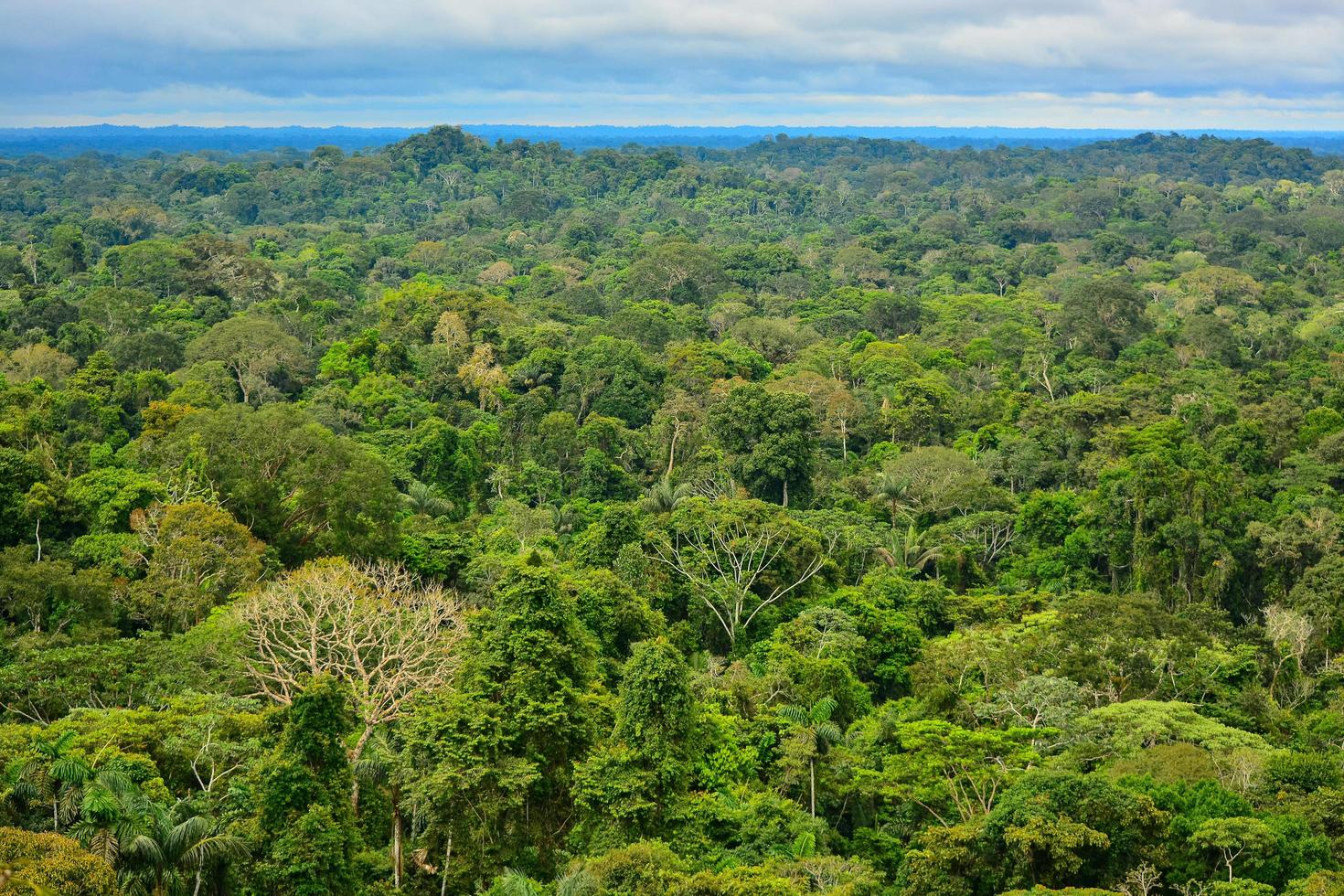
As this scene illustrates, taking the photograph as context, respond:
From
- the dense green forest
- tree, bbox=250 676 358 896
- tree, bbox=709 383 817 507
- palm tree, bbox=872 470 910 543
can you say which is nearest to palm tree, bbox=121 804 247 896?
the dense green forest

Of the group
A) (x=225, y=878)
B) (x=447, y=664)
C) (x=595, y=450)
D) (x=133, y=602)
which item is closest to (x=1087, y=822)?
(x=447, y=664)

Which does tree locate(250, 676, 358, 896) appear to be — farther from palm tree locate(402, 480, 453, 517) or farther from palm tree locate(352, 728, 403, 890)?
palm tree locate(402, 480, 453, 517)

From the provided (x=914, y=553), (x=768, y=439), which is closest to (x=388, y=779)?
(x=914, y=553)

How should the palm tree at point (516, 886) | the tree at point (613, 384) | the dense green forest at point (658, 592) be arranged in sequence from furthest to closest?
the tree at point (613, 384)
the dense green forest at point (658, 592)
the palm tree at point (516, 886)

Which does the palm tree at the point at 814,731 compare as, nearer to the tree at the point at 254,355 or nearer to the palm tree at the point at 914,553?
the palm tree at the point at 914,553

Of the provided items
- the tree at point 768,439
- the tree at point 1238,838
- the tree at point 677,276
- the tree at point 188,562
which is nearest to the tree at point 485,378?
the tree at point 768,439

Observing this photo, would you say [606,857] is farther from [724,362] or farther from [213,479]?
[724,362]
